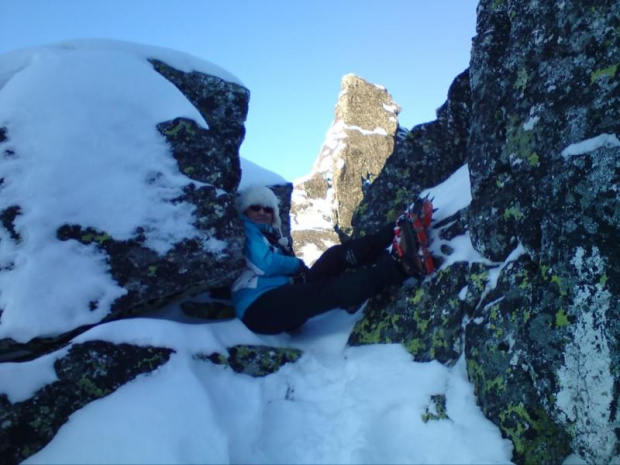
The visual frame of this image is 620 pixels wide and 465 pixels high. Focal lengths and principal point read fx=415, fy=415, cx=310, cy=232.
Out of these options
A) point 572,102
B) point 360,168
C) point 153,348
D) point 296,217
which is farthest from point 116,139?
point 296,217

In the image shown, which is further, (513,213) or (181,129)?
(181,129)

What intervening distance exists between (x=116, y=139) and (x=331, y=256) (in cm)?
340

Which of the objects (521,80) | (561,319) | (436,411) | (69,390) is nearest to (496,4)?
(521,80)

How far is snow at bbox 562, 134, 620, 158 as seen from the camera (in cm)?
326

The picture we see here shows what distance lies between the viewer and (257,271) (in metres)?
5.71

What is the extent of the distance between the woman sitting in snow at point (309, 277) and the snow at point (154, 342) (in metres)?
0.39

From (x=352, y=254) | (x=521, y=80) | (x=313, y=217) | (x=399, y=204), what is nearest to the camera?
(x=521, y=80)

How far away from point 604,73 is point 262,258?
419 centimetres

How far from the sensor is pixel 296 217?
2448 inches

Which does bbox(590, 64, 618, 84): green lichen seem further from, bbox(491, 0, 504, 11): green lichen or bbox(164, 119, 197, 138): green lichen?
bbox(164, 119, 197, 138): green lichen

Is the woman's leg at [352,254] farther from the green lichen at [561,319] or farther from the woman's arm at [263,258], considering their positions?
the green lichen at [561,319]

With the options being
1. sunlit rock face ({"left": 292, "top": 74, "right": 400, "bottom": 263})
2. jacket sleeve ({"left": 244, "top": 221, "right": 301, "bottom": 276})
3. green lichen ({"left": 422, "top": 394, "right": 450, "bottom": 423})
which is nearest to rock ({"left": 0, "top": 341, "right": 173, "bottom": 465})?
jacket sleeve ({"left": 244, "top": 221, "right": 301, "bottom": 276})

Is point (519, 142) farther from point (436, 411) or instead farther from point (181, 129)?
point (181, 129)

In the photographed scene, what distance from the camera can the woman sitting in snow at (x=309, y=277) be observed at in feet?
17.4
